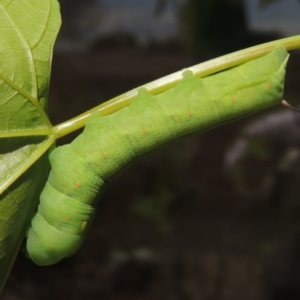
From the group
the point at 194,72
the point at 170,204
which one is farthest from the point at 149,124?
the point at 170,204

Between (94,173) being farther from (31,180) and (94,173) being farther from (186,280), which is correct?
(186,280)

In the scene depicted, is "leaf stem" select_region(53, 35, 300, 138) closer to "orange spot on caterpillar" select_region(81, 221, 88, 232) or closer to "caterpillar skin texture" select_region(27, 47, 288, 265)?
"caterpillar skin texture" select_region(27, 47, 288, 265)

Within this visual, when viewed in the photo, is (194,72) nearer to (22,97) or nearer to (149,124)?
(149,124)

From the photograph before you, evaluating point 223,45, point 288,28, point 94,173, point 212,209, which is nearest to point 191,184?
point 212,209

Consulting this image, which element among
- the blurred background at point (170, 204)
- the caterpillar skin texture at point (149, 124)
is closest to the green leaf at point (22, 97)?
the caterpillar skin texture at point (149, 124)

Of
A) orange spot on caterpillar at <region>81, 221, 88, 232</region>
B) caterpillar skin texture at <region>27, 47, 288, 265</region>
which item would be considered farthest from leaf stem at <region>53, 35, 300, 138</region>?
orange spot on caterpillar at <region>81, 221, 88, 232</region>
